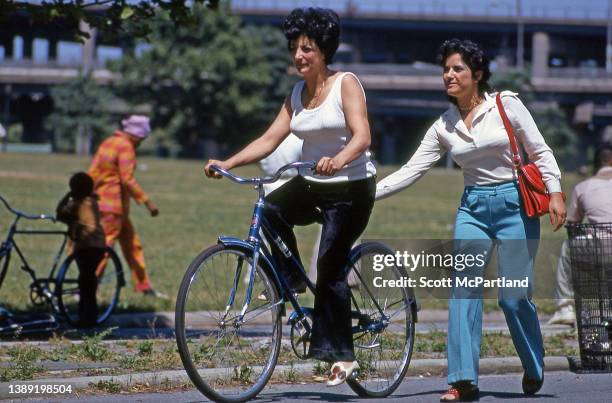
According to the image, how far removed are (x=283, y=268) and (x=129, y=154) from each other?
6.52 metres

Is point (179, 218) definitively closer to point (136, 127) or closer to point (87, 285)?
point (136, 127)

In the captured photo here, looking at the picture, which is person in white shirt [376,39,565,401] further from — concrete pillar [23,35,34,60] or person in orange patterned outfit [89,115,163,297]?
concrete pillar [23,35,34,60]

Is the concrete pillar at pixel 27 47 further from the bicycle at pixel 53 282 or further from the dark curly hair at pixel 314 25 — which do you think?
the dark curly hair at pixel 314 25

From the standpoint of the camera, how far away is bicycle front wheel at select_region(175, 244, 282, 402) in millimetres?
6363

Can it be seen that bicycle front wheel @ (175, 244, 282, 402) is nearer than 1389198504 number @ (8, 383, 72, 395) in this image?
Yes

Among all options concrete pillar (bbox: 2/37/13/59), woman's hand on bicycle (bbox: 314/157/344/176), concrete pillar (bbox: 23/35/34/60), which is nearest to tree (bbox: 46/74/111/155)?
concrete pillar (bbox: 23/35/34/60)

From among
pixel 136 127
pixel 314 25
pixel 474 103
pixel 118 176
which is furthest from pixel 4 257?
pixel 474 103

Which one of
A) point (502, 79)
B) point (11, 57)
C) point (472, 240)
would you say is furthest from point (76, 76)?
point (472, 240)

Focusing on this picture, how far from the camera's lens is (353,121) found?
6.85 m

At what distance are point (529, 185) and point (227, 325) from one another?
6.10ft

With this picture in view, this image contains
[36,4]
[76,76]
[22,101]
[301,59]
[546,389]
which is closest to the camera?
[301,59]

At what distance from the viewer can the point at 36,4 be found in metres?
10.4

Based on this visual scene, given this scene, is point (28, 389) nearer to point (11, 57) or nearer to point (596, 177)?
point (596, 177)

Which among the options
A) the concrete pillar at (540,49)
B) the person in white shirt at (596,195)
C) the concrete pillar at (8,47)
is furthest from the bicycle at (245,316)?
the concrete pillar at (8,47)
